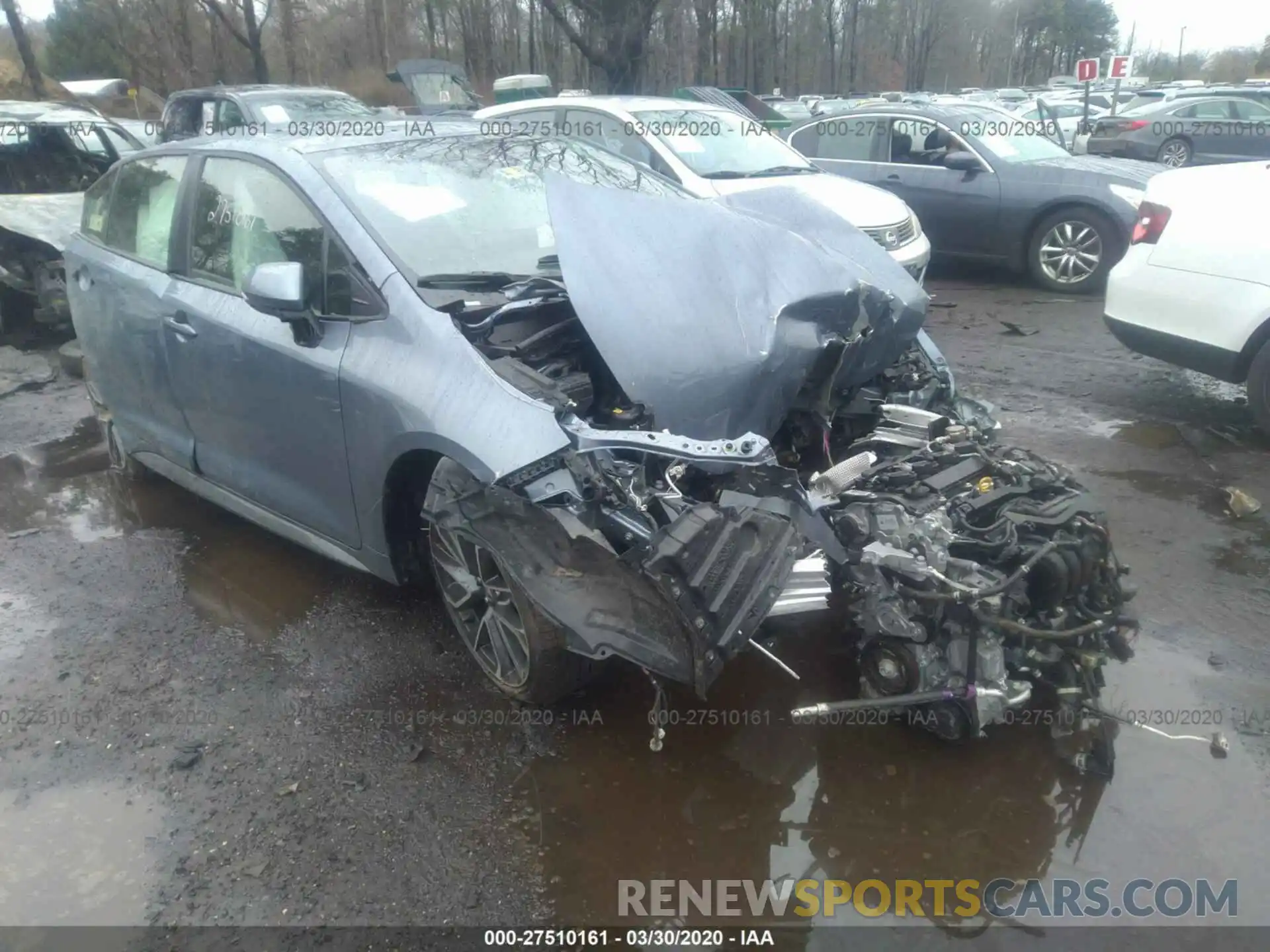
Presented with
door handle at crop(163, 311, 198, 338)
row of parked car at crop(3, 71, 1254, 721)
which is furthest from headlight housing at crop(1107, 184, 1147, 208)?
door handle at crop(163, 311, 198, 338)

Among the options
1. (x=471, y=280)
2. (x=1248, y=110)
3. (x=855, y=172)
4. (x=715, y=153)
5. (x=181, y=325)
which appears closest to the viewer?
(x=471, y=280)

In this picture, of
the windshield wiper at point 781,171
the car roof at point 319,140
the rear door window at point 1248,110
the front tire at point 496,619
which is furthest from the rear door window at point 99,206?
the rear door window at point 1248,110

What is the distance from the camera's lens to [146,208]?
437 cm

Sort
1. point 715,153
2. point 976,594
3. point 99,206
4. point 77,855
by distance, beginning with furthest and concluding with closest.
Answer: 1. point 715,153
2. point 99,206
3. point 77,855
4. point 976,594

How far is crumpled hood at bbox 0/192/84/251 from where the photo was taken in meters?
8.00

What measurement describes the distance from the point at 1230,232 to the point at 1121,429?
1.19 metres

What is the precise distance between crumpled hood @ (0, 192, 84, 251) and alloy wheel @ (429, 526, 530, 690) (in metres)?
6.49

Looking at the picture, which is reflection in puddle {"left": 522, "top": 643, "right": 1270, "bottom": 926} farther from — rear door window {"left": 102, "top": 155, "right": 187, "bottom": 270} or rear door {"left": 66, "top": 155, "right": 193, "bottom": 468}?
rear door window {"left": 102, "top": 155, "right": 187, "bottom": 270}

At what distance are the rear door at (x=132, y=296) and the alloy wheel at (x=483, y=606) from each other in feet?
5.40

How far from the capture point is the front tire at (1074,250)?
866cm

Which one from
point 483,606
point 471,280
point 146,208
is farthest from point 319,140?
point 483,606

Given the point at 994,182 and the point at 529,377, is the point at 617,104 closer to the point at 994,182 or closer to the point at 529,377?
the point at 994,182

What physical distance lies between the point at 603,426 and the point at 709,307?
0.55 m

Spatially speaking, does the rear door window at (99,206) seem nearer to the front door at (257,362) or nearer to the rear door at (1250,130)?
the front door at (257,362)
